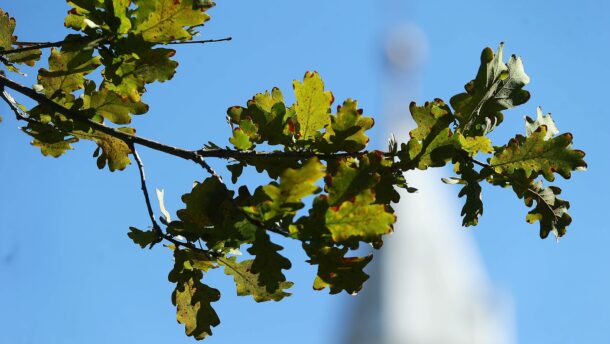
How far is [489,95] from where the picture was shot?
8.39 feet

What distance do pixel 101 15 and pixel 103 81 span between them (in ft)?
1.07

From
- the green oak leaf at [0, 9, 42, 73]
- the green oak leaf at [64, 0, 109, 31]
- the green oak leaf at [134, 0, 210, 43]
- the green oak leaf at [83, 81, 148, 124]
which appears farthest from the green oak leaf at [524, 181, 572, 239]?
the green oak leaf at [0, 9, 42, 73]

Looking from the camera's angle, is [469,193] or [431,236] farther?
[431,236]

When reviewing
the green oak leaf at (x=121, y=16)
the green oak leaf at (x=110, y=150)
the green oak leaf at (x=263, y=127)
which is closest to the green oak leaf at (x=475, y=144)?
the green oak leaf at (x=263, y=127)

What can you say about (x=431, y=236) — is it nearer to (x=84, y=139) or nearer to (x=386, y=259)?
(x=386, y=259)

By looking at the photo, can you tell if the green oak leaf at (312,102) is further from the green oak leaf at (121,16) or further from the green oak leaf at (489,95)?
the green oak leaf at (121,16)

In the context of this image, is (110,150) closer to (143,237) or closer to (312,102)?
(143,237)

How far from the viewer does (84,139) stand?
2.92 m

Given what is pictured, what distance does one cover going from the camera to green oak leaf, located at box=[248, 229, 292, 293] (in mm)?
2250

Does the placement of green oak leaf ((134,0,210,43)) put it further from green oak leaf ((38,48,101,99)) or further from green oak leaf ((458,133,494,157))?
green oak leaf ((458,133,494,157))

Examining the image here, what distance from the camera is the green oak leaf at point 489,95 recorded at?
8.29ft

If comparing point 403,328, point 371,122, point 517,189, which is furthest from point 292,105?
point 403,328

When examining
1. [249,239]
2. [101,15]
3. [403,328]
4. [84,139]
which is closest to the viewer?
[249,239]

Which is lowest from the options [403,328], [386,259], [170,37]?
[170,37]
